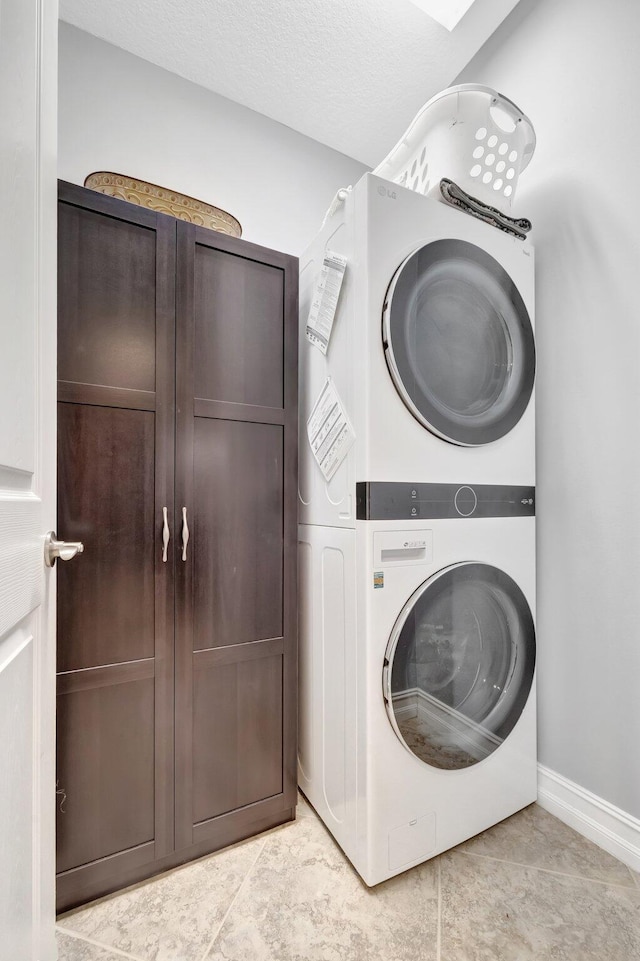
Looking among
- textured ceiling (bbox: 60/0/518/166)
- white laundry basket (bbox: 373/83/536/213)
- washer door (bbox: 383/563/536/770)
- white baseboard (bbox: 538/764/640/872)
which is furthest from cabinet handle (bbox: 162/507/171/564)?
textured ceiling (bbox: 60/0/518/166)

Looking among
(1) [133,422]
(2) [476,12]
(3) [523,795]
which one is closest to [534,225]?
(2) [476,12]

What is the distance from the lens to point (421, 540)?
1.21 meters

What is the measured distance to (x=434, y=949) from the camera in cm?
101

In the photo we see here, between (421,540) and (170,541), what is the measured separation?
27.1 inches

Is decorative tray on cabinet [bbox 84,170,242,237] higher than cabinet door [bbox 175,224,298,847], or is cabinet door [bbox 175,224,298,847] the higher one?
decorative tray on cabinet [bbox 84,170,242,237]

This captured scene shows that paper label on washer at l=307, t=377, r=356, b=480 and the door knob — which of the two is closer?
the door knob

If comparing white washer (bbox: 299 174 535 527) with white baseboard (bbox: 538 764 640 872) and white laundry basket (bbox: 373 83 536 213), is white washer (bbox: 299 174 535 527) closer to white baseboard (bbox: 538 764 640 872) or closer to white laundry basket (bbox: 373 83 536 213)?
white laundry basket (bbox: 373 83 536 213)

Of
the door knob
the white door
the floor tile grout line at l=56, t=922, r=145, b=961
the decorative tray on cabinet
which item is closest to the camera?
the white door

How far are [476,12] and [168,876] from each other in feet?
9.73

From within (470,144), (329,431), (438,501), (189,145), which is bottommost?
(438,501)

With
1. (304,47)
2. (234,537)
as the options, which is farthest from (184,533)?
(304,47)

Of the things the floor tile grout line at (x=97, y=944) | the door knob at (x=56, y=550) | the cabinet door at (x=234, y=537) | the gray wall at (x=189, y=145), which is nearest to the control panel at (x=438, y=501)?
the cabinet door at (x=234, y=537)

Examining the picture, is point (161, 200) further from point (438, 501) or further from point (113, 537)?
point (438, 501)

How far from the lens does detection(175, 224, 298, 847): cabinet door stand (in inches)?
49.1
